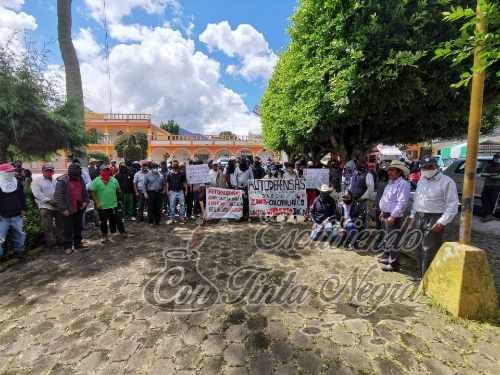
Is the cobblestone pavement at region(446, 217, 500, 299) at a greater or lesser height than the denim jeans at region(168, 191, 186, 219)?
lesser

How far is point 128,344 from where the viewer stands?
9.71ft

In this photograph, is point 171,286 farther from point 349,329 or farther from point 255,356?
point 349,329

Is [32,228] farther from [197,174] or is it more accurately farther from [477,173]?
[477,173]

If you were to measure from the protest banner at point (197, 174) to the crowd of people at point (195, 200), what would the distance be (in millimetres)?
152

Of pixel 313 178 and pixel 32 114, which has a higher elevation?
pixel 32 114

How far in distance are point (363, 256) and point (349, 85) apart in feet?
11.5

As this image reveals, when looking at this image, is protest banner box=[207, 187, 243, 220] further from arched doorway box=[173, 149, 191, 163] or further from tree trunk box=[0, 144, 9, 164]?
arched doorway box=[173, 149, 191, 163]

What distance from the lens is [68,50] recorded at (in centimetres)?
917

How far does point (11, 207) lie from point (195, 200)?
457cm

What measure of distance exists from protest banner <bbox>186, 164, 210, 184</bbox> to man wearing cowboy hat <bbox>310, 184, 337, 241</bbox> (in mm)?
3575

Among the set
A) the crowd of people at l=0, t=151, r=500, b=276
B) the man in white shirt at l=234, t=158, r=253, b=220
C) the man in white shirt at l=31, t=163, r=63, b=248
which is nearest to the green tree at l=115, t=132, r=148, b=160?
the crowd of people at l=0, t=151, r=500, b=276

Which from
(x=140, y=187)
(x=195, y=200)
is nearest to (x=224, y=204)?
(x=195, y=200)

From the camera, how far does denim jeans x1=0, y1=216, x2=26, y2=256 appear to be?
5230mm

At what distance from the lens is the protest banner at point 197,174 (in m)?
8.46
